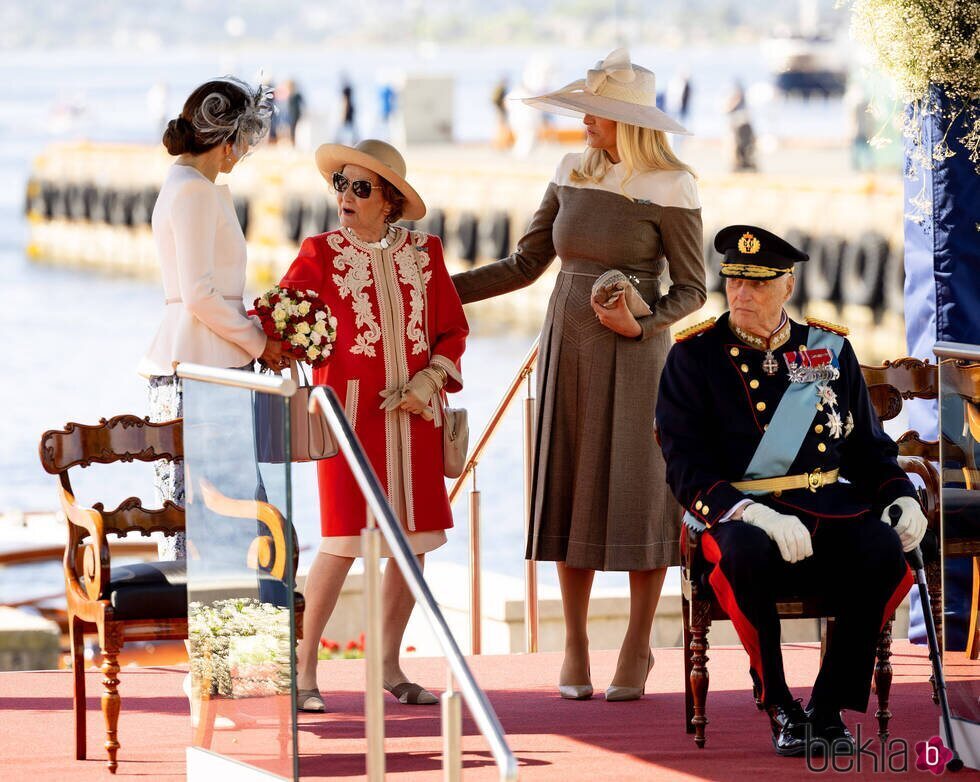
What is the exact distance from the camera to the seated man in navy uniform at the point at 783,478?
4711 millimetres

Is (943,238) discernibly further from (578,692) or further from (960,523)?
(578,692)

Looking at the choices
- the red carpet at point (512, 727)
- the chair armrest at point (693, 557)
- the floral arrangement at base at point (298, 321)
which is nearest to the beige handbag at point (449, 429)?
the floral arrangement at base at point (298, 321)

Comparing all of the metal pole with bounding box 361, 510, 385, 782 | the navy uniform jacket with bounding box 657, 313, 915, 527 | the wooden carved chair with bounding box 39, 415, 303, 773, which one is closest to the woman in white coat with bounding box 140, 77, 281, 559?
the wooden carved chair with bounding box 39, 415, 303, 773

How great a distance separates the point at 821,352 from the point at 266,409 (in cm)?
151

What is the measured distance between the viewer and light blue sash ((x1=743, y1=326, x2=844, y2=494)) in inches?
192

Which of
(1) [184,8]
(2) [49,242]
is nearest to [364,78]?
(1) [184,8]

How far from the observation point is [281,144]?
36750mm

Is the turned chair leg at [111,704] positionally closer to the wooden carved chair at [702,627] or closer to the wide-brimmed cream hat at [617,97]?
the wooden carved chair at [702,627]

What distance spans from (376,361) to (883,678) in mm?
1573

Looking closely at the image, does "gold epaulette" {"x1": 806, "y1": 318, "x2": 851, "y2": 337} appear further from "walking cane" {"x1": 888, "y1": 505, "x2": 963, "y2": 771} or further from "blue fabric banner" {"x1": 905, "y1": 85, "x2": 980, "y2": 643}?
"blue fabric banner" {"x1": 905, "y1": 85, "x2": 980, "y2": 643}

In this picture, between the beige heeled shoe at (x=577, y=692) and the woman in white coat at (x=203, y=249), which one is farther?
the beige heeled shoe at (x=577, y=692)

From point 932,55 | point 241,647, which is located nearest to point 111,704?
point 241,647

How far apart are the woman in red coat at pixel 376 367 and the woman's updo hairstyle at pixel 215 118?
22cm

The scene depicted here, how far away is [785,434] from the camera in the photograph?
4.88m
